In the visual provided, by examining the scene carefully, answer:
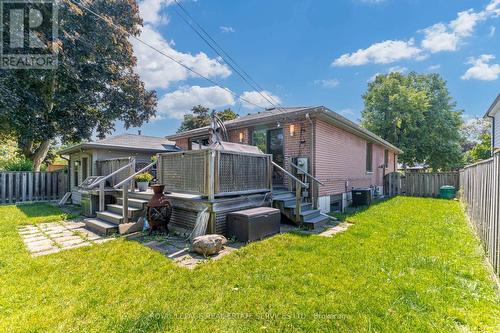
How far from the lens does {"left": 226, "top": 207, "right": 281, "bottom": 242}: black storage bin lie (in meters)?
4.78

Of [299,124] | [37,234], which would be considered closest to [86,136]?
[37,234]

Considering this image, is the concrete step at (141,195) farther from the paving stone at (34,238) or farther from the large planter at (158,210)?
the paving stone at (34,238)

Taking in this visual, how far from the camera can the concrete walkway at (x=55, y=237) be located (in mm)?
4436

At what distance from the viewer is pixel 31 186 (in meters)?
11.5

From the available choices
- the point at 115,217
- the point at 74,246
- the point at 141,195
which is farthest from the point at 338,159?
the point at 74,246

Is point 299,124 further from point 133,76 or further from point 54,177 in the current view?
point 133,76

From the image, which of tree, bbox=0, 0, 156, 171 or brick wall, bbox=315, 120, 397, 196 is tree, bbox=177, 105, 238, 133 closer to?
tree, bbox=0, 0, 156, 171

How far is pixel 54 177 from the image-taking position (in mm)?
12336

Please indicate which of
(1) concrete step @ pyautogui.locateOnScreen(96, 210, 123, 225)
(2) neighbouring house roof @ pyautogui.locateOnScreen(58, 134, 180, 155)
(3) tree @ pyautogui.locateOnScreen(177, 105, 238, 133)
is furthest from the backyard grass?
(3) tree @ pyautogui.locateOnScreen(177, 105, 238, 133)

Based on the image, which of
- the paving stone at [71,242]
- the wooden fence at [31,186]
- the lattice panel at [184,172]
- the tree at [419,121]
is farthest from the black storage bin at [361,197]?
the wooden fence at [31,186]

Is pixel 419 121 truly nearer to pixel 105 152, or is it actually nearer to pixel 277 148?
pixel 277 148

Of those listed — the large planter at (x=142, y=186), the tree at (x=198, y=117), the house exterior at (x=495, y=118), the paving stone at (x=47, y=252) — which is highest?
the tree at (x=198, y=117)

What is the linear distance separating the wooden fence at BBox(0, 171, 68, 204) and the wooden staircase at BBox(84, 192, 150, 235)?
8029 mm

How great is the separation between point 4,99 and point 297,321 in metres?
14.6
